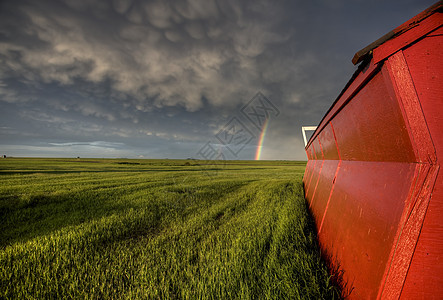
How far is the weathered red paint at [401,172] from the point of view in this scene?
101 cm

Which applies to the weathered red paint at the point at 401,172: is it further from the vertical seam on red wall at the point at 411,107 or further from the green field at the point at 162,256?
the green field at the point at 162,256

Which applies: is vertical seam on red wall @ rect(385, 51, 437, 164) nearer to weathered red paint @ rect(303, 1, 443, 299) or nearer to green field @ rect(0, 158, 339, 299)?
weathered red paint @ rect(303, 1, 443, 299)

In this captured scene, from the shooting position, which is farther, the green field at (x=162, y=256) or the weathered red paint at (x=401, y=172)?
the green field at (x=162, y=256)

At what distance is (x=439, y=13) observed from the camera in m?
1.10

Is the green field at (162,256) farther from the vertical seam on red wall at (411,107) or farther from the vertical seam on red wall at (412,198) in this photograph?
the vertical seam on red wall at (411,107)

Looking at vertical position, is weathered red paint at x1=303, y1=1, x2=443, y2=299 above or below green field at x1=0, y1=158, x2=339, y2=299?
above

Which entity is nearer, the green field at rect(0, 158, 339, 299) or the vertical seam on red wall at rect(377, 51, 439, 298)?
the vertical seam on red wall at rect(377, 51, 439, 298)

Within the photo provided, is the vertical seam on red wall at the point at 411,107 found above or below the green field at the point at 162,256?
above

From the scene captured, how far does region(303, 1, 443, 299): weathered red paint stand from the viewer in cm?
101

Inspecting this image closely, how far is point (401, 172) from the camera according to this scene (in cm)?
126

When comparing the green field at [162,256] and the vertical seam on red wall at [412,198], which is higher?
the vertical seam on red wall at [412,198]

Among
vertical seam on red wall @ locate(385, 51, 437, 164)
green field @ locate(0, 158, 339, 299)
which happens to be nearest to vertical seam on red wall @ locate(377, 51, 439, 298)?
vertical seam on red wall @ locate(385, 51, 437, 164)

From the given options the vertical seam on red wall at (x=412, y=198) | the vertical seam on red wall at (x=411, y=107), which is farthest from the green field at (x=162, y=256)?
the vertical seam on red wall at (x=411, y=107)

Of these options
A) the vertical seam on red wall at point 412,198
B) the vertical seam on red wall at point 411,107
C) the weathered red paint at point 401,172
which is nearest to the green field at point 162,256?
the weathered red paint at point 401,172
